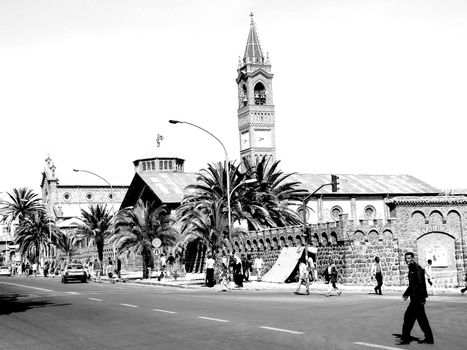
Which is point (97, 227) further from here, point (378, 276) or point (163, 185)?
point (378, 276)

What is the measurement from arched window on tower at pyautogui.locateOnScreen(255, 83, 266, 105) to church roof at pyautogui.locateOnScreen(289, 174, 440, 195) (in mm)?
16859

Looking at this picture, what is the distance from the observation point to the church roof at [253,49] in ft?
291

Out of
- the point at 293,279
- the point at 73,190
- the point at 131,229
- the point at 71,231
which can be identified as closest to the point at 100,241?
the point at 131,229

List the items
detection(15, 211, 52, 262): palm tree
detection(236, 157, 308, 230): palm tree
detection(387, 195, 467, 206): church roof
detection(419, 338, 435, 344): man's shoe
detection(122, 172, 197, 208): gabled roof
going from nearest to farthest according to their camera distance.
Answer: detection(419, 338, 435, 344): man's shoe → detection(387, 195, 467, 206): church roof → detection(236, 157, 308, 230): palm tree → detection(122, 172, 197, 208): gabled roof → detection(15, 211, 52, 262): palm tree

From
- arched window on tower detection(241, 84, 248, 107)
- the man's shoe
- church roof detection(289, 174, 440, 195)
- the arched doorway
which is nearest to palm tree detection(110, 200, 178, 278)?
the arched doorway

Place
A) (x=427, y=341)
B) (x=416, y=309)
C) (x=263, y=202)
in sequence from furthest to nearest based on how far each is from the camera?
(x=263, y=202) < (x=416, y=309) < (x=427, y=341)

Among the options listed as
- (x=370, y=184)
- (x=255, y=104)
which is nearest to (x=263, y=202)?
(x=370, y=184)

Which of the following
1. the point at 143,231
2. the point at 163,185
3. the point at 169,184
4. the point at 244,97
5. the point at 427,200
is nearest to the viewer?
the point at 427,200

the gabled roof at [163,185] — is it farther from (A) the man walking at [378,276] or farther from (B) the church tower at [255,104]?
(A) the man walking at [378,276]

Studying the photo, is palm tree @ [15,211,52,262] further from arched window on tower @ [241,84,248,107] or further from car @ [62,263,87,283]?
car @ [62,263,87,283]

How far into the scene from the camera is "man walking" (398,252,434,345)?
10.8 metres

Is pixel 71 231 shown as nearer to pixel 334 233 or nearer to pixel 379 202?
pixel 379 202

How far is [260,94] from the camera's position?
88.8 meters

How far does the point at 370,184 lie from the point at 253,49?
25.9 meters
